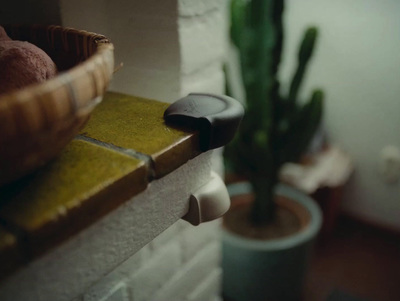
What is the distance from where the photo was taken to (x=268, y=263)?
4.03 feet

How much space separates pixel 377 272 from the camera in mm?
1587

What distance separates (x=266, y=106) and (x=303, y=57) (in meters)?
0.18

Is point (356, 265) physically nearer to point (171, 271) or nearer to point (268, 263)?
point (268, 263)

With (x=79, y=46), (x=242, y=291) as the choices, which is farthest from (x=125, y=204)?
(x=242, y=291)

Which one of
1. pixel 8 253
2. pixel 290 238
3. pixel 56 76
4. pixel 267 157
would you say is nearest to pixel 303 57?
pixel 267 157

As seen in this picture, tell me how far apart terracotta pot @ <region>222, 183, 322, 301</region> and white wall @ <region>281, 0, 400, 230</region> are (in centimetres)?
55

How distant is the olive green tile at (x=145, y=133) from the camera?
0.43m

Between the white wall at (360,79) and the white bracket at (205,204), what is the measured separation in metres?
1.28

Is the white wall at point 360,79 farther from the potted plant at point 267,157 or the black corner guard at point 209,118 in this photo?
the black corner guard at point 209,118

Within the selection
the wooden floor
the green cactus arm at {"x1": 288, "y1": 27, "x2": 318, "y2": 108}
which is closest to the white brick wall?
the green cactus arm at {"x1": 288, "y1": 27, "x2": 318, "y2": 108}

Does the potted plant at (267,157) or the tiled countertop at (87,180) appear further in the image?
the potted plant at (267,157)

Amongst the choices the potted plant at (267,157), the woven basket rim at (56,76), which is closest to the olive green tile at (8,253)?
the woven basket rim at (56,76)

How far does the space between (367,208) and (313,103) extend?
87 centimetres

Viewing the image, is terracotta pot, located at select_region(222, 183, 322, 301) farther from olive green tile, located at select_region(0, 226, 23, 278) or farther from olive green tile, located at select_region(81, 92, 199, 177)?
olive green tile, located at select_region(0, 226, 23, 278)
